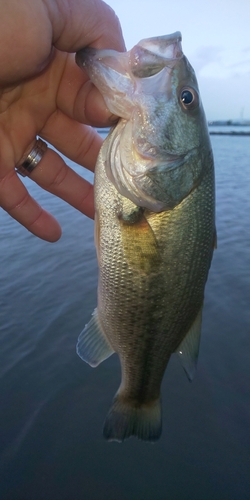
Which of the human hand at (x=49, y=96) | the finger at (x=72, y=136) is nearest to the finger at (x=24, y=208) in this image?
the human hand at (x=49, y=96)

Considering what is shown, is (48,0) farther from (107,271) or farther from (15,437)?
(15,437)

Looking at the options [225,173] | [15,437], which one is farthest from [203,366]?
[225,173]

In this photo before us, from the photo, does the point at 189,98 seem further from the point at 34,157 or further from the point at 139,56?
the point at 34,157

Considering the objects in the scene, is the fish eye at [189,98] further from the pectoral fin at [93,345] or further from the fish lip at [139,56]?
the pectoral fin at [93,345]

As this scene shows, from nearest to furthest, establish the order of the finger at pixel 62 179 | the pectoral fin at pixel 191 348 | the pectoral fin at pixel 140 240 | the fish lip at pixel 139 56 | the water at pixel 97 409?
the fish lip at pixel 139 56 → the pectoral fin at pixel 140 240 → the pectoral fin at pixel 191 348 → the finger at pixel 62 179 → the water at pixel 97 409

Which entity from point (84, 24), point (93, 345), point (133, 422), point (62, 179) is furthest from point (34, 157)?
point (133, 422)

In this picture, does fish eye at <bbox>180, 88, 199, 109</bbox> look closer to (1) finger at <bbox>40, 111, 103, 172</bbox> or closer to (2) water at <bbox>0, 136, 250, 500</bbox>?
(1) finger at <bbox>40, 111, 103, 172</bbox>
